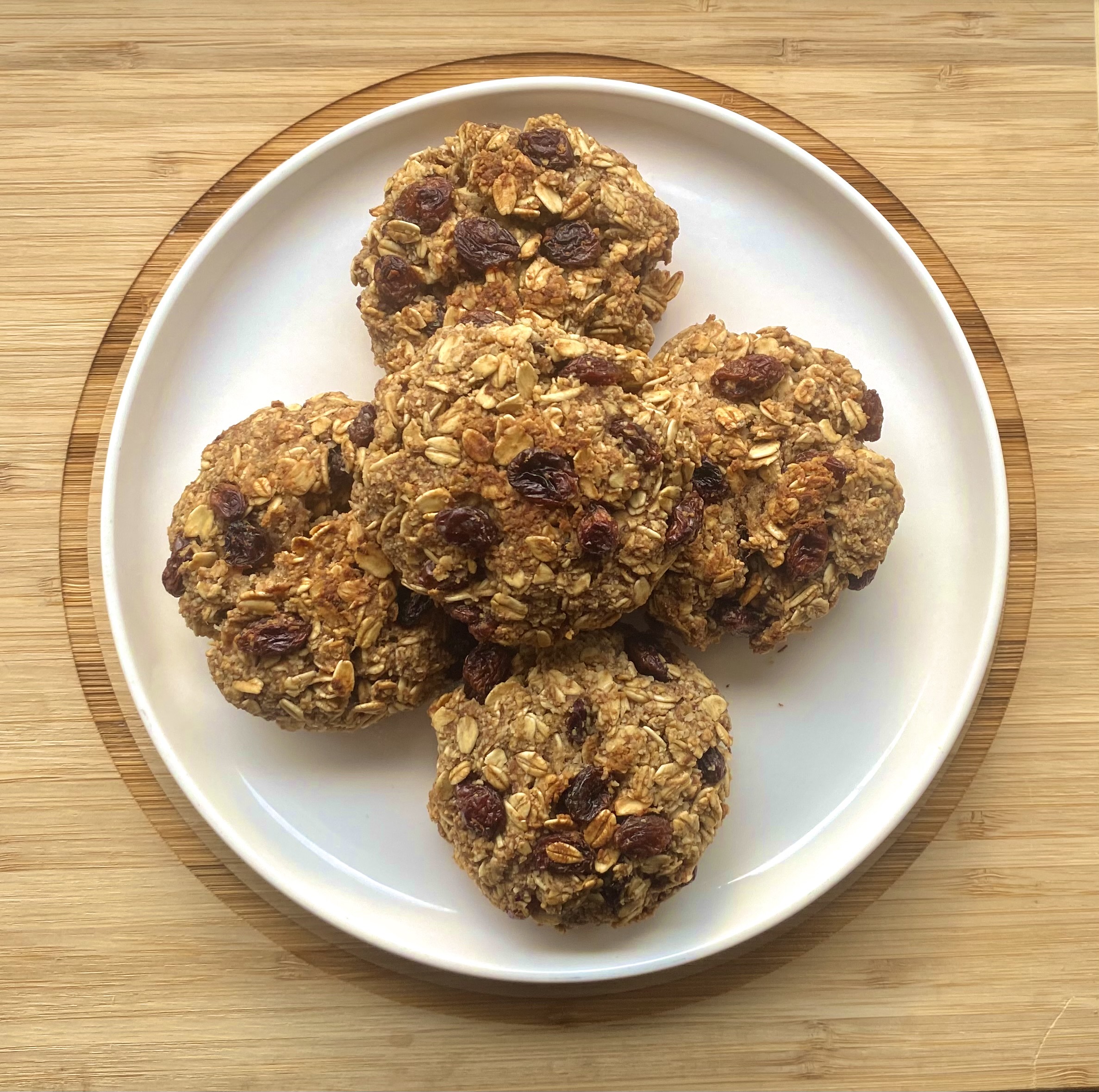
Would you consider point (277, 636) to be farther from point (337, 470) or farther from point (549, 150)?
point (549, 150)

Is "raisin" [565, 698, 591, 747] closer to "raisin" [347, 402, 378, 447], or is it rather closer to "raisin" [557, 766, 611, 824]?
"raisin" [557, 766, 611, 824]

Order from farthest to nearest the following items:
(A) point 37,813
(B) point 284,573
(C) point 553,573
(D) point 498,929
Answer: (A) point 37,813, (D) point 498,929, (B) point 284,573, (C) point 553,573

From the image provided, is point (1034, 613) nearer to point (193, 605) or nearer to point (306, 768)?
point (306, 768)

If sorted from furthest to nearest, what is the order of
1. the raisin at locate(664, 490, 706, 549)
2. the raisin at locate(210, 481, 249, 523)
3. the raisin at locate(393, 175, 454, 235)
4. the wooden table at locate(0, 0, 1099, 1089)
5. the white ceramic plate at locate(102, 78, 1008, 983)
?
1. the wooden table at locate(0, 0, 1099, 1089)
2. the white ceramic plate at locate(102, 78, 1008, 983)
3. the raisin at locate(393, 175, 454, 235)
4. the raisin at locate(210, 481, 249, 523)
5. the raisin at locate(664, 490, 706, 549)

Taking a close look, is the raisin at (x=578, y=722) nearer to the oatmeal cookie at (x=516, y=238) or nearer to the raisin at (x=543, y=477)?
the raisin at (x=543, y=477)

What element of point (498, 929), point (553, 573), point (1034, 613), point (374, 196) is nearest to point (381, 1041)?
point (498, 929)

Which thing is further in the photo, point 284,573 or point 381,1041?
point 381,1041

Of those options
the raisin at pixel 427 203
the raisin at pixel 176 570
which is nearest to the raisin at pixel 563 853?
the raisin at pixel 176 570

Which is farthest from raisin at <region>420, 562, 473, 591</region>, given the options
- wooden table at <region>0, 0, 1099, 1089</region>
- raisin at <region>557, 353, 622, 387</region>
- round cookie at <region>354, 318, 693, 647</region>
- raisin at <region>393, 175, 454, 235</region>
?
wooden table at <region>0, 0, 1099, 1089</region>
